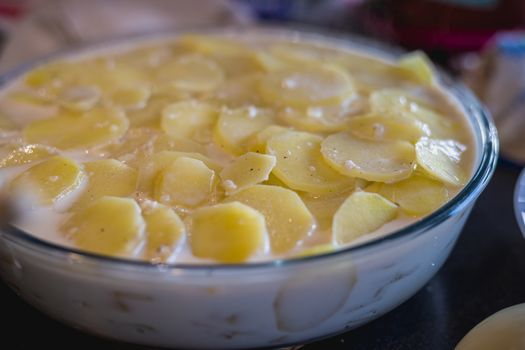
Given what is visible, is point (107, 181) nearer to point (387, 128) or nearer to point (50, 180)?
point (50, 180)

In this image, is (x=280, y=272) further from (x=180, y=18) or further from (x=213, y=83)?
(x=180, y=18)

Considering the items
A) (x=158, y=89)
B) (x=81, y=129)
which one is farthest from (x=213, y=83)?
(x=81, y=129)

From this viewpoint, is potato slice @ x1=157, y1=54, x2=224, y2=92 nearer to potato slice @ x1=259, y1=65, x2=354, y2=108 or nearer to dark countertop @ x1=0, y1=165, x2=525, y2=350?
potato slice @ x1=259, y1=65, x2=354, y2=108

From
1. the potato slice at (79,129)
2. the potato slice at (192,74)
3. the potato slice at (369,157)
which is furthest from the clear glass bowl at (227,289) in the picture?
the potato slice at (192,74)

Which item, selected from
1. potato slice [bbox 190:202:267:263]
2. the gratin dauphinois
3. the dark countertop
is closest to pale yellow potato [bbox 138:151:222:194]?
the gratin dauphinois

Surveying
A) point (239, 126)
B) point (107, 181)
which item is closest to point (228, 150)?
point (239, 126)
